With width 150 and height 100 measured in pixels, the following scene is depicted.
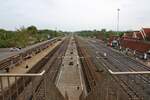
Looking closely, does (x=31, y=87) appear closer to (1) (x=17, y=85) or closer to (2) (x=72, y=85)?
(1) (x=17, y=85)

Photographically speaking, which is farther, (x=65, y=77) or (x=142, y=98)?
(x=65, y=77)

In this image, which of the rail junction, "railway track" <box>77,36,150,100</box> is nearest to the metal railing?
the rail junction

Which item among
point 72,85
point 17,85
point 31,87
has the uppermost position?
point 17,85

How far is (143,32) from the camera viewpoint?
2141 inches

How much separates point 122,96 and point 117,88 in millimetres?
345

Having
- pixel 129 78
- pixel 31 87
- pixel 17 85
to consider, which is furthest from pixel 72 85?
pixel 17 85

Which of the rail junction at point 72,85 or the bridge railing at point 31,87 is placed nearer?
the bridge railing at point 31,87

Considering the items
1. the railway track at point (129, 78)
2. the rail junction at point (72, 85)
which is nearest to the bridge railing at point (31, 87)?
the rail junction at point (72, 85)

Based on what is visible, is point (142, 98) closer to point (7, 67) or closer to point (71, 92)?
point (71, 92)

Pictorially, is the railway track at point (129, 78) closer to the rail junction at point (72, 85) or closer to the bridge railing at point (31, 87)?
the rail junction at point (72, 85)

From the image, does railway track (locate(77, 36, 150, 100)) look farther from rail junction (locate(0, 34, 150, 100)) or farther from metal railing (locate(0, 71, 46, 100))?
metal railing (locate(0, 71, 46, 100))

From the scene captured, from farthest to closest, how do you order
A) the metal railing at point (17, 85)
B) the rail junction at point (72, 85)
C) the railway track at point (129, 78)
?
the railway track at point (129, 78)
the rail junction at point (72, 85)
the metal railing at point (17, 85)

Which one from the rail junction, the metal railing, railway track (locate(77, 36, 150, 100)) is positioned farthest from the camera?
railway track (locate(77, 36, 150, 100))

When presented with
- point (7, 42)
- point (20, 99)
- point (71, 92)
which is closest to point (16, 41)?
point (7, 42)
